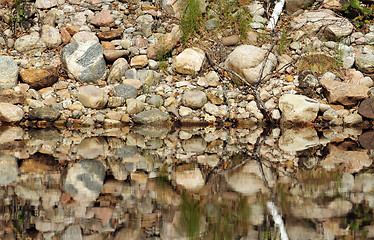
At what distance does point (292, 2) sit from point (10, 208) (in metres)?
7.22

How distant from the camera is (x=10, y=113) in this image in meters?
6.69

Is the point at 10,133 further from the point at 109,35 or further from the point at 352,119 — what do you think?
the point at 352,119

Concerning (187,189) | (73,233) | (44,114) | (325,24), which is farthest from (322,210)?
(325,24)

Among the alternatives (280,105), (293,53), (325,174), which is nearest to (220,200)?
(325,174)

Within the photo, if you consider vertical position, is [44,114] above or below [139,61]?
below

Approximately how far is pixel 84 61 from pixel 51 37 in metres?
1.09

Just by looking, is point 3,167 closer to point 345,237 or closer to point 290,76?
point 345,237

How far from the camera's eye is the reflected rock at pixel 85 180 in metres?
2.74

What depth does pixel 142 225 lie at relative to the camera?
2.20 metres

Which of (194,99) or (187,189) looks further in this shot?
(194,99)

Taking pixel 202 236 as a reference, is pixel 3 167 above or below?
below

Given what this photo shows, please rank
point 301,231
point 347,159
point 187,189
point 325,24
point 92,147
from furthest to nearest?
point 325,24, point 92,147, point 347,159, point 187,189, point 301,231

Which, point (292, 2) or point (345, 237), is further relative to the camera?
point (292, 2)

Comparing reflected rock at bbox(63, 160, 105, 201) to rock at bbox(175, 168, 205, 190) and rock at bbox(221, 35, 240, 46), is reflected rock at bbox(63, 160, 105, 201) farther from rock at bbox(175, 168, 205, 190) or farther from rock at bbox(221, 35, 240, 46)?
rock at bbox(221, 35, 240, 46)
